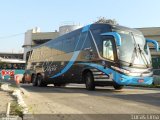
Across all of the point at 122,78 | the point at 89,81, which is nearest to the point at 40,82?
the point at 89,81

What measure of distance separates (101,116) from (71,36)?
12383 mm

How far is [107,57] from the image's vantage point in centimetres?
1642

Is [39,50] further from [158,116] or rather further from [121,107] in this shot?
[158,116]

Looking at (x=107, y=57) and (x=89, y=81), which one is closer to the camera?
(x=107, y=57)

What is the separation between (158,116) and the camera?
8.44 meters

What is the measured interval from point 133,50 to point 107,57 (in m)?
1.29

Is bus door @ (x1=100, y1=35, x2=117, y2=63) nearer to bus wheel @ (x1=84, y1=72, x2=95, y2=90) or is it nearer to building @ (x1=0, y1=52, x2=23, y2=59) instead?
bus wheel @ (x1=84, y1=72, x2=95, y2=90)

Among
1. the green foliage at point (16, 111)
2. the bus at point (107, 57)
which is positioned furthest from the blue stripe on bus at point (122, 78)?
the green foliage at point (16, 111)

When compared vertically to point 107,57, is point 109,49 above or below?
above

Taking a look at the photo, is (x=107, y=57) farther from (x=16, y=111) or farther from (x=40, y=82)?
(x=40, y=82)

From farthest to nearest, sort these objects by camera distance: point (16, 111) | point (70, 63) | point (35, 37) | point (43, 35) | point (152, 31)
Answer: point (35, 37)
point (43, 35)
point (152, 31)
point (70, 63)
point (16, 111)

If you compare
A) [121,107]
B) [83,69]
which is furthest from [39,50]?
[121,107]

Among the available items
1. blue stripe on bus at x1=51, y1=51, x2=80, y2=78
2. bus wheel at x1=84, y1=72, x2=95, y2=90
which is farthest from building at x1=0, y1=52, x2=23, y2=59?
bus wheel at x1=84, y1=72, x2=95, y2=90

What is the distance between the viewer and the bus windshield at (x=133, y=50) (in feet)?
52.8
